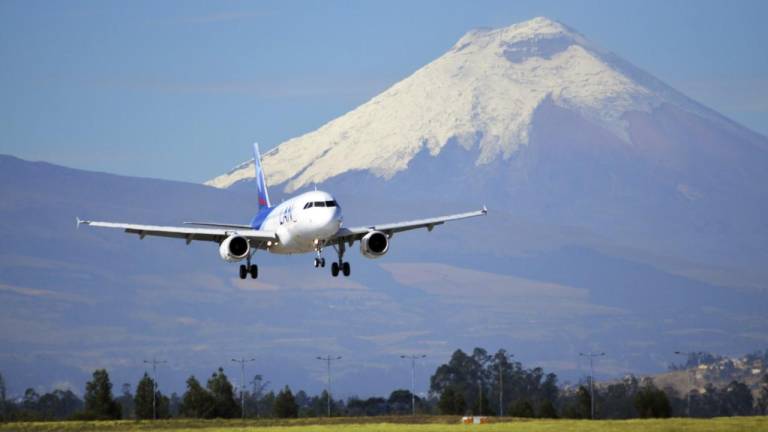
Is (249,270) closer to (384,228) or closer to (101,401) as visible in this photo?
(384,228)

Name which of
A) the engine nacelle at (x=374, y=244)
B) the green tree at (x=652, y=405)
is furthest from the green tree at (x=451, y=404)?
the engine nacelle at (x=374, y=244)

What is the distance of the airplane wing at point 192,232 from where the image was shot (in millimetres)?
109500

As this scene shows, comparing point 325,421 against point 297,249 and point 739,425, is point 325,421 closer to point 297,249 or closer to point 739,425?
point 297,249

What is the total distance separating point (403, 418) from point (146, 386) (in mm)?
64432

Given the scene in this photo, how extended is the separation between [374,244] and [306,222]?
5.84 meters

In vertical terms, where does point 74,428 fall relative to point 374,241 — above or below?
below

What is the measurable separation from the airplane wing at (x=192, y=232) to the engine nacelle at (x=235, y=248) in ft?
1.44

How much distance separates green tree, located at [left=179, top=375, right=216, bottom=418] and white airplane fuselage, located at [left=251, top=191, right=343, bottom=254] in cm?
7126

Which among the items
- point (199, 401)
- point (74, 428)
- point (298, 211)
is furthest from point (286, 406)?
point (298, 211)

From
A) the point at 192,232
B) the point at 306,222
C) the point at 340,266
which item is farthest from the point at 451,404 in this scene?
the point at 306,222

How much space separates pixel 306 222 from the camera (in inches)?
4124

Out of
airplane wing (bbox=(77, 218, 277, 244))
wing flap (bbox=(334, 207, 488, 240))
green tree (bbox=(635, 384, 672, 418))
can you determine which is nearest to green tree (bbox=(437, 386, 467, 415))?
green tree (bbox=(635, 384, 672, 418))

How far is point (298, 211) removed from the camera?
105875 millimetres

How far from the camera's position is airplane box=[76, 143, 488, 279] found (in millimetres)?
104500
